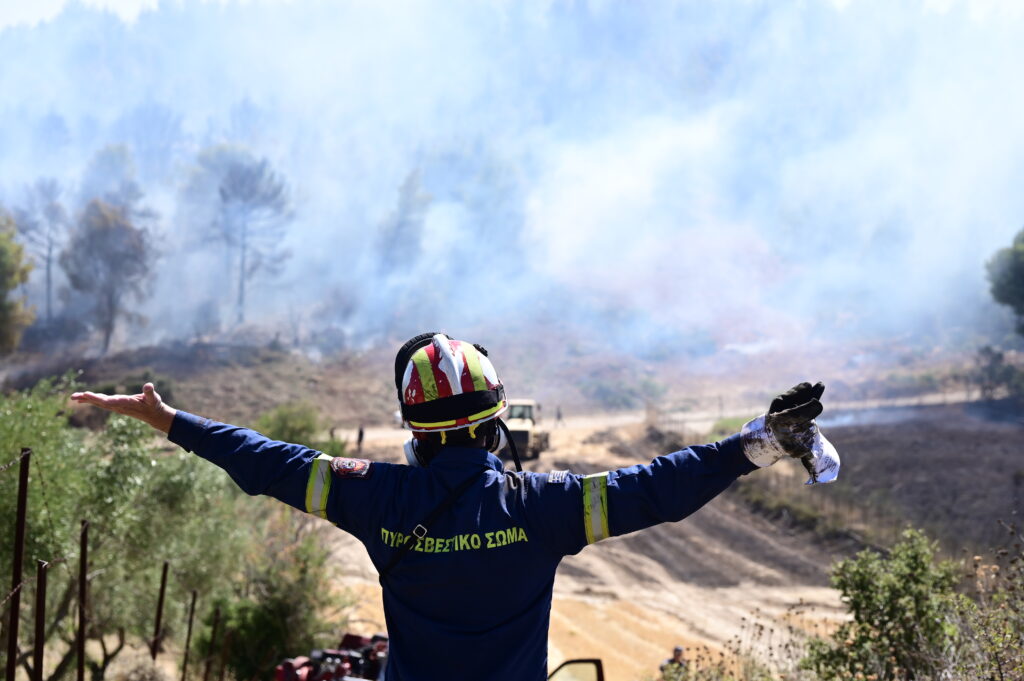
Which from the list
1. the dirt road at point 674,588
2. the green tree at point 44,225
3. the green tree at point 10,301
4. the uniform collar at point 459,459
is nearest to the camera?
the uniform collar at point 459,459

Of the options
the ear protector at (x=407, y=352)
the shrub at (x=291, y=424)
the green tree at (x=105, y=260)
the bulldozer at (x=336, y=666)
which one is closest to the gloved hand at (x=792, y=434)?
the ear protector at (x=407, y=352)

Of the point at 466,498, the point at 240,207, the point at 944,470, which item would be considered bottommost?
the point at 944,470

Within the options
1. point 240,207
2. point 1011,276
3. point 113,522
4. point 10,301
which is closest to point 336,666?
point 113,522

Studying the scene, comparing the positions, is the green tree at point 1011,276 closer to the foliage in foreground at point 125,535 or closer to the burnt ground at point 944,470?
the burnt ground at point 944,470

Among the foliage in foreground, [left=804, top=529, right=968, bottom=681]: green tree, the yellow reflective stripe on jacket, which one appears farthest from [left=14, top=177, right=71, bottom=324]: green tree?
the yellow reflective stripe on jacket

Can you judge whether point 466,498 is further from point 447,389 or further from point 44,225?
point 44,225

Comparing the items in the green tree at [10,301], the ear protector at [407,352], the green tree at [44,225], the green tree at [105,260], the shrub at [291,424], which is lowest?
the ear protector at [407,352]

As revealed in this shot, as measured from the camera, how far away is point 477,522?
7.73ft

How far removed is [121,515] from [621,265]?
7417 centimetres

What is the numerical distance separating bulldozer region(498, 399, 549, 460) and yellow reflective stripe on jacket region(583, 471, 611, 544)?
2006cm

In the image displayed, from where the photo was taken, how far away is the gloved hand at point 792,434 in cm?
220

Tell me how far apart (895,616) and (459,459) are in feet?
18.0

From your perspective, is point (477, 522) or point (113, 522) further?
point (113, 522)

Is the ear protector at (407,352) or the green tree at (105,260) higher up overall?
the green tree at (105,260)
